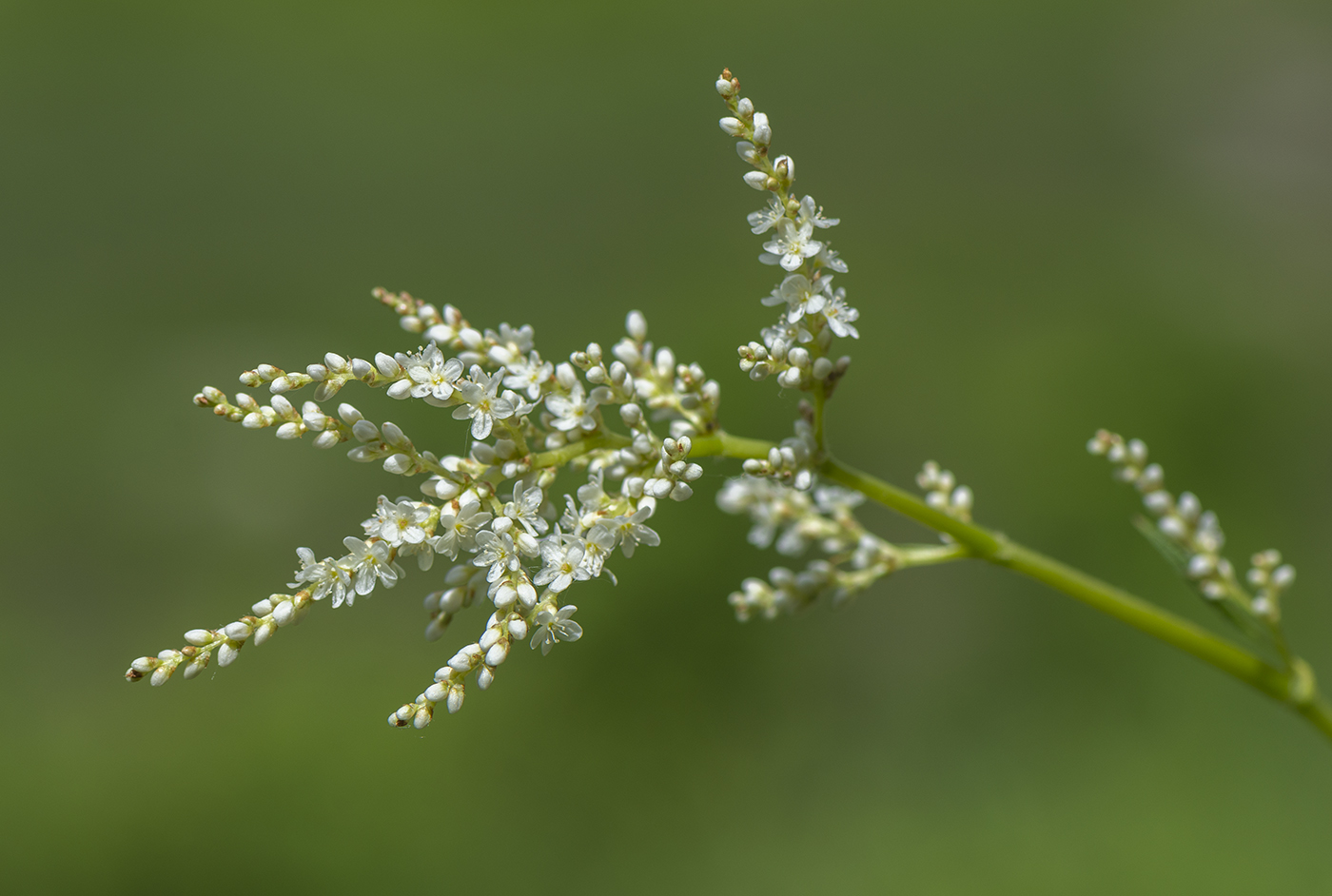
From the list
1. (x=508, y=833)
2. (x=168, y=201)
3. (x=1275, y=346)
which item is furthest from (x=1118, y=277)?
(x=168, y=201)

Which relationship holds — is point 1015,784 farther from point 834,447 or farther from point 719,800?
point 834,447

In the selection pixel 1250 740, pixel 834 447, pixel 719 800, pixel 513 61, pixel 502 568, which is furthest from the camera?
pixel 513 61

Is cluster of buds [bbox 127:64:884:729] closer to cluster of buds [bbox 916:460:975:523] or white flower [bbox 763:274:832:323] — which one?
white flower [bbox 763:274:832:323]

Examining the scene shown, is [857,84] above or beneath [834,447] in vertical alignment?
above

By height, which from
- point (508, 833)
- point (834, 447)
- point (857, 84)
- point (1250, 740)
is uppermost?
point (857, 84)

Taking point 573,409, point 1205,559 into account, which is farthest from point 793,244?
point 1205,559

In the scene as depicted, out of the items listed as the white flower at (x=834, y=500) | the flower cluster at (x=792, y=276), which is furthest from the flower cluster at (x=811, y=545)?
the flower cluster at (x=792, y=276)
